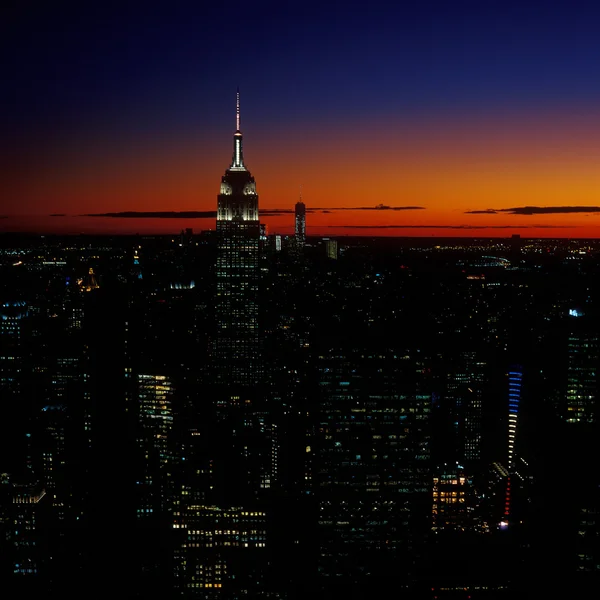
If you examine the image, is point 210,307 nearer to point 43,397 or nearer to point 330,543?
point 43,397

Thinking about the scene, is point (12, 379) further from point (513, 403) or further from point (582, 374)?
point (582, 374)

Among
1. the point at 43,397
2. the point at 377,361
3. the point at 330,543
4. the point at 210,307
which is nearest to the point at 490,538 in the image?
the point at 330,543

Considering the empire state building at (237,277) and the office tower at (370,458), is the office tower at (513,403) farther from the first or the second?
the empire state building at (237,277)

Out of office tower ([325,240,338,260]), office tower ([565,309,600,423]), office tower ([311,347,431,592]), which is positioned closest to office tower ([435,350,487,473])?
office tower ([311,347,431,592])

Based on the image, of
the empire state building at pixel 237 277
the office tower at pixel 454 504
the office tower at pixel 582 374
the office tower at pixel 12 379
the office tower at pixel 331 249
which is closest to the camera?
the office tower at pixel 454 504

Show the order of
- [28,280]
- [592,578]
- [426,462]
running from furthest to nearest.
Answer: [426,462]
[28,280]
[592,578]

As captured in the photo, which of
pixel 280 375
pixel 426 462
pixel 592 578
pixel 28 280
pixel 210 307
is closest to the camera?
pixel 592 578

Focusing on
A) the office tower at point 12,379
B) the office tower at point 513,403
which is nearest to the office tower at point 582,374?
the office tower at point 513,403
